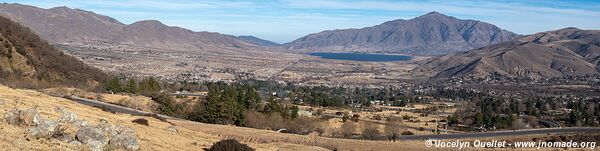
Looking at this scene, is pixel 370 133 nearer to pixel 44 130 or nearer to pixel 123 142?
pixel 123 142

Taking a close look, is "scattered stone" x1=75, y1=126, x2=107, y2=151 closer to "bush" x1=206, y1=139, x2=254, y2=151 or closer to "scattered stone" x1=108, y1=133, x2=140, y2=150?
"scattered stone" x1=108, y1=133, x2=140, y2=150

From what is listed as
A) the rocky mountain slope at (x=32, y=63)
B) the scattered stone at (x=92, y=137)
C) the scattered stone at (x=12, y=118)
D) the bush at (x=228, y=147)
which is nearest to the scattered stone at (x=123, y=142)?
the scattered stone at (x=92, y=137)

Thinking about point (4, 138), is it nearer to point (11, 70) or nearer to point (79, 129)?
point (79, 129)

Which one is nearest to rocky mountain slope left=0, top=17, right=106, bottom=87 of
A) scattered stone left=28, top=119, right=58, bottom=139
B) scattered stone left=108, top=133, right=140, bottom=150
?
scattered stone left=28, top=119, right=58, bottom=139

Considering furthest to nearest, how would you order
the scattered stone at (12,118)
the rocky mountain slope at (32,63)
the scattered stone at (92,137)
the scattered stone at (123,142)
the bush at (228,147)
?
the rocky mountain slope at (32,63), the bush at (228,147), the scattered stone at (12,118), the scattered stone at (123,142), the scattered stone at (92,137)

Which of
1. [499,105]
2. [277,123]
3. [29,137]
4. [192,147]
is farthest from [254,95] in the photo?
[499,105]

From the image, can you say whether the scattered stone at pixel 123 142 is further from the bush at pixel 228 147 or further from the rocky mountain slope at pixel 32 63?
the rocky mountain slope at pixel 32 63
